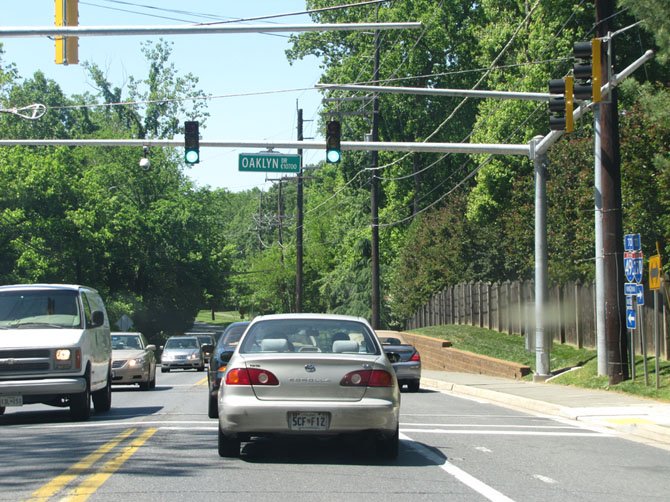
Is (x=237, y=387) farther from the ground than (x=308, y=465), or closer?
farther from the ground

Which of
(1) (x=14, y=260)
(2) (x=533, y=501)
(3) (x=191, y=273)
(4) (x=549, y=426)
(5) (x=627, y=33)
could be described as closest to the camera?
(2) (x=533, y=501)

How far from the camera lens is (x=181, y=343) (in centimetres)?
4591

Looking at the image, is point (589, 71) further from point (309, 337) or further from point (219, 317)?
point (219, 317)

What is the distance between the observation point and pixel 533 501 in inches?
363

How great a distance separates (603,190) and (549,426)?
306 inches

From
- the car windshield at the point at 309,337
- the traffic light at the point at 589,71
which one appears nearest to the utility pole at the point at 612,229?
the traffic light at the point at 589,71

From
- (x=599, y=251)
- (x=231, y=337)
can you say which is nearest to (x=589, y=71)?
(x=599, y=251)

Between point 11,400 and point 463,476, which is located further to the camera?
point 11,400

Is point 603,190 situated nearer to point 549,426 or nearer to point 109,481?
point 549,426

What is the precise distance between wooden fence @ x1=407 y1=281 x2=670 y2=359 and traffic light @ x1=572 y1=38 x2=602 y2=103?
5071mm

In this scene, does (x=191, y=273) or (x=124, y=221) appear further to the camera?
(x=191, y=273)

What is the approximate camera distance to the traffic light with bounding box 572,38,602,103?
18688 mm

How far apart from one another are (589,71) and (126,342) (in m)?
15.1

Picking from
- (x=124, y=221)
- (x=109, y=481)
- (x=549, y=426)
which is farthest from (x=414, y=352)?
(x=124, y=221)
